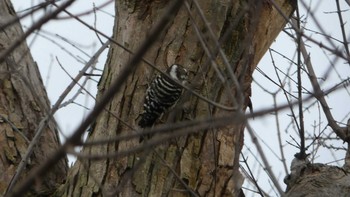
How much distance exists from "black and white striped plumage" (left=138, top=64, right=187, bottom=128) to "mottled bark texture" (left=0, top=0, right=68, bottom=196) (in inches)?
21.6

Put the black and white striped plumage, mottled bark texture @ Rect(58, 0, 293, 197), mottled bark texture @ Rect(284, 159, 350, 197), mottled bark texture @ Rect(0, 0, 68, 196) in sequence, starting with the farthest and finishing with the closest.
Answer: mottled bark texture @ Rect(0, 0, 68, 196) → the black and white striped plumage → mottled bark texture @ Rect(58, 0, 293, 197) → mottled bark texture @ Rect(284, 159, 350, 197)

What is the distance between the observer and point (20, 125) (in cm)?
342

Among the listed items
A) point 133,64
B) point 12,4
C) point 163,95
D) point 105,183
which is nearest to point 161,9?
point 163,95

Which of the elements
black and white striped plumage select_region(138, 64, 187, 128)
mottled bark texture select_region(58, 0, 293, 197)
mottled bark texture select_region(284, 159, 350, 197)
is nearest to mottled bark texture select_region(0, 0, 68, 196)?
mottled bark texture select_region(58, 0, 293, 197)

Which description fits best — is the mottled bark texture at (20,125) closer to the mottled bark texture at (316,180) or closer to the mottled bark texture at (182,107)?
the mottled bark texture at (182,107)

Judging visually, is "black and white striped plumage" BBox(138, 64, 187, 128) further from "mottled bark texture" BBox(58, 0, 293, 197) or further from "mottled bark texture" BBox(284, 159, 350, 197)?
"mottled bark texture" BBox(284, 159, 350, 197)

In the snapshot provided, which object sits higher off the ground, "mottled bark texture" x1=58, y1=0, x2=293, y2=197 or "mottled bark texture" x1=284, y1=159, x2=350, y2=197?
"mottled bark texture" x1=58, y1=0, x2=293, y2=197

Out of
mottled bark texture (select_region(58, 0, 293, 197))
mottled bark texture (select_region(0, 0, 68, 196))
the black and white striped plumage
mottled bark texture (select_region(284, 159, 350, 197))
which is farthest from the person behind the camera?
mottled bark texture (select_region(0, 0, 68, 196))

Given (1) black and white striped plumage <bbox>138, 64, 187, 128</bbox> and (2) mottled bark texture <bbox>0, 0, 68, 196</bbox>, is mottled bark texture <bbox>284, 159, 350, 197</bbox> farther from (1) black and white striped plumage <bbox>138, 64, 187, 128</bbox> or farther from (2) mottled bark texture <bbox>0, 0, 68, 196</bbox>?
(2) mottled bark texture <bbox>0, 0, 68, 196</bbox>

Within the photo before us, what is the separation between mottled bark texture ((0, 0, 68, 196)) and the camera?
10.8ft

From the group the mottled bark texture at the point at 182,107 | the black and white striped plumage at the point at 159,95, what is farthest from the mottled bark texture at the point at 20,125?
the black and white striped plumage at the point at 159,95

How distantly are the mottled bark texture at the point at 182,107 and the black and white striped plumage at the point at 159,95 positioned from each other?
0.04 m

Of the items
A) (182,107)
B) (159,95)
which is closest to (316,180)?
(182,107)

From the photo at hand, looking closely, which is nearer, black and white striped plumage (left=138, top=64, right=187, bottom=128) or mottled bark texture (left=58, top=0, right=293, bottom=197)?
mottled bark texture (left=58, top=0, right=293, bottom=197)
